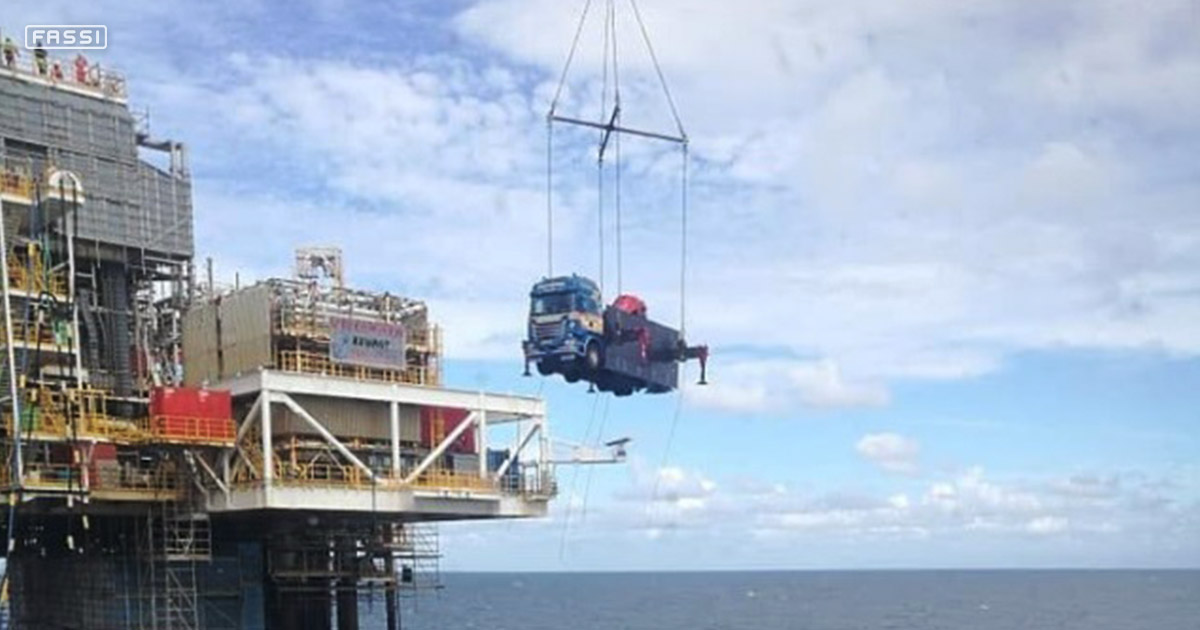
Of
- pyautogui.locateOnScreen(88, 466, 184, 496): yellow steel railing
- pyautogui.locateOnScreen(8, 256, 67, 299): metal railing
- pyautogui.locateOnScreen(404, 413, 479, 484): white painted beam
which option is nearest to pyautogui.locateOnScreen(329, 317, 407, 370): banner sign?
pyautogui.locateOnScreen(404, 413, 479, 484): white painted beam

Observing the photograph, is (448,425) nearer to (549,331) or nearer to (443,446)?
(443,446)

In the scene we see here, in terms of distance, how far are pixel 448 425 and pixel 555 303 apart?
6.92 metres

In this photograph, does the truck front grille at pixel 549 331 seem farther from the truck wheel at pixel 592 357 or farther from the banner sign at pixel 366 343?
the banner sign at pixel 366 343

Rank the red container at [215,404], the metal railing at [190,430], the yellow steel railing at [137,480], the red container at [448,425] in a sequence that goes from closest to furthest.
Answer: the metal railing at [190,430], the yellow steel railing at [137,480], the red container at [215,404], the red container at [448,425]

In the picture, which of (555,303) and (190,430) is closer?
(190,430)

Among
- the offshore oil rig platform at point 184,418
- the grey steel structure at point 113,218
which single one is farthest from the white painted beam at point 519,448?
the grey steel structure at point 113,218

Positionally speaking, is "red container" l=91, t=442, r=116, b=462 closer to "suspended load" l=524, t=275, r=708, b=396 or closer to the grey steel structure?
the grey steel structure

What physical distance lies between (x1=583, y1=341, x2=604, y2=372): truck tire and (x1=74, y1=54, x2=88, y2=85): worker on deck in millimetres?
20595

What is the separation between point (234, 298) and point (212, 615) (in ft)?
34.7

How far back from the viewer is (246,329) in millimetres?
46094

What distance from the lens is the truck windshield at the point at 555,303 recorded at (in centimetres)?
4334

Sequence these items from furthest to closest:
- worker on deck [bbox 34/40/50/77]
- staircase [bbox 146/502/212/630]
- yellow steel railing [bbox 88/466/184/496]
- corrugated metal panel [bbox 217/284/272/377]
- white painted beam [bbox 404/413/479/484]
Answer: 1. worker on deck [bbox 34/40/50/77]
2. corrugated metal panel [bbox 217/284/272/377]
3. white painted beam [bbox 404/413/479/484]
4. staircase [bbox 146/502/212/630]
5. yellow steel railing [bbox 88/466/184/496]

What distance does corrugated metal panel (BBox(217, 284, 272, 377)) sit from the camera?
45.3 m

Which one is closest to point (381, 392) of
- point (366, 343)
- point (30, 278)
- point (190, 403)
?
point (366, 343)
